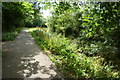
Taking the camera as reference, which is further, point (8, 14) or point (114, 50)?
point (8, 14)

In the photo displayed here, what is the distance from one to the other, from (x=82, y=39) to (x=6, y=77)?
6.91m

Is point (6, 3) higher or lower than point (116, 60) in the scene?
higher

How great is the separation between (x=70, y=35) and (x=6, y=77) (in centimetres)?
885

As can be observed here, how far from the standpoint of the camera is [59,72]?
4.17 meters

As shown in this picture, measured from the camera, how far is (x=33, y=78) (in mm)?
3633

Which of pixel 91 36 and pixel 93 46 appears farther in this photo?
pixel 93 46

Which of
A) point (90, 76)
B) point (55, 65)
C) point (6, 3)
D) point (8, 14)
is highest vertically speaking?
point (6, 3)

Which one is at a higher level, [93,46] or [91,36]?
[91,36]

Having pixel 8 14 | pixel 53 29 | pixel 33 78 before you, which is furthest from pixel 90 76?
pixel 53 29

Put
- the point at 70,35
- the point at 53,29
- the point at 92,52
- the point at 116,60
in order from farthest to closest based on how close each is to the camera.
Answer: the point at 53,29
the point at 70,35
the point at 92,52
the point at 116,60

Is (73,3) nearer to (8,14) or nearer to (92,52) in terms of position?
(92,52)

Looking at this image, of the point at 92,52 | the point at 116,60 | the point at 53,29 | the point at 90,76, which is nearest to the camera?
the point at 90,76

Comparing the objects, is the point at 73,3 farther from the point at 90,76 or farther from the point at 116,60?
the point at 116,60

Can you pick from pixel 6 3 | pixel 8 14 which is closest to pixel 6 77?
pixel 6 3
